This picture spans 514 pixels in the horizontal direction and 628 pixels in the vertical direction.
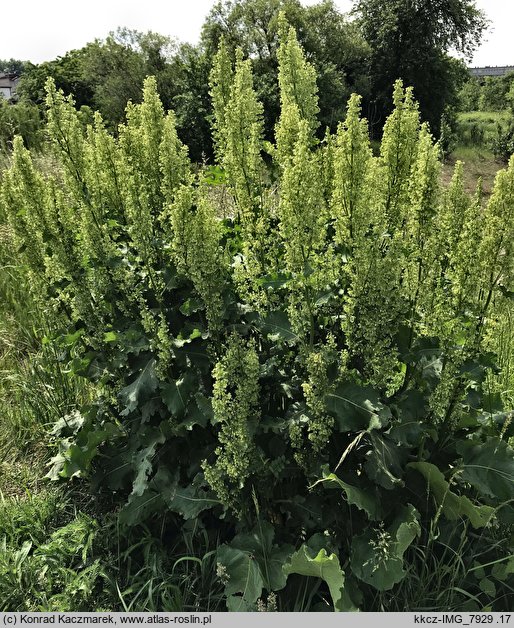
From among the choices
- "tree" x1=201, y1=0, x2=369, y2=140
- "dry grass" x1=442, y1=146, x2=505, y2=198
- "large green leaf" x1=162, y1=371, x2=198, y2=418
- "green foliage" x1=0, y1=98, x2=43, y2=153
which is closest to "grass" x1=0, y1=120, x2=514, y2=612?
"large green leaf" x1=162, y1=371, x2=198, y2=418

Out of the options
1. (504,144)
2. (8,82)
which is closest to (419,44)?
(504,144)

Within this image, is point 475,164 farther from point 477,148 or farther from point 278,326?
point 278,326

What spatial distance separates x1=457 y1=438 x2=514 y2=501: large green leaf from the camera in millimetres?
2602

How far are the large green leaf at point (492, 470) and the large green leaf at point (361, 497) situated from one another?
1.63 feet

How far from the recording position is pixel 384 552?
7.74 ft

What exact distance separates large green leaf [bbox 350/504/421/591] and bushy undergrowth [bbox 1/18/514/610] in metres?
0.01

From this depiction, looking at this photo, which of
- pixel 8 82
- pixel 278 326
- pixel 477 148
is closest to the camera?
pixel 278 326

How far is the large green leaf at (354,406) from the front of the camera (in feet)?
7.78

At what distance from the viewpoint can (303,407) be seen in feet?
8.48

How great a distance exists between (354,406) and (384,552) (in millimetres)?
683

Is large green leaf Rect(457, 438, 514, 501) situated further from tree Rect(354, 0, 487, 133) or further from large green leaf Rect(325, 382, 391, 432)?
tree Rect(354, 0, 487, 133)

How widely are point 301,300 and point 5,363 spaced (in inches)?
143

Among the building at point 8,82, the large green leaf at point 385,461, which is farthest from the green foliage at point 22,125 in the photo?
the building at point 8,82
